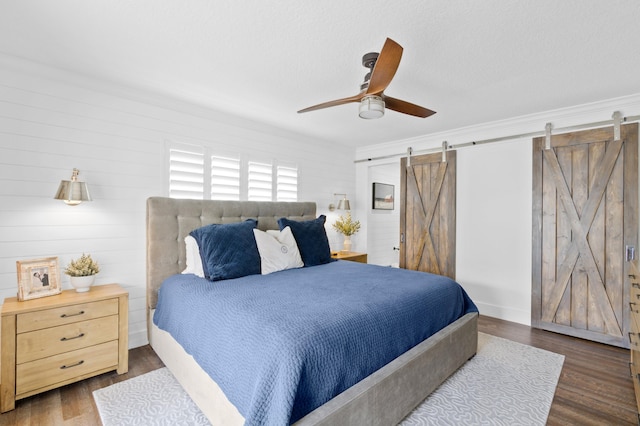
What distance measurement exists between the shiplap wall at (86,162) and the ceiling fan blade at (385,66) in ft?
7.41

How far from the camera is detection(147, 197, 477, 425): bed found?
1633mm

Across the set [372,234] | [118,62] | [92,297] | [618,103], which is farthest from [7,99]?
[618,103]

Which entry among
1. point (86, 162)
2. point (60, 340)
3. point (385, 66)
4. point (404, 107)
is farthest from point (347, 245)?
point (60, 340)

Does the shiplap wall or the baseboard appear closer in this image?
the shiplap wall

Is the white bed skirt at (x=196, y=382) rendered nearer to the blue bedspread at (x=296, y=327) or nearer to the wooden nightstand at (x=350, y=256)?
the blue bedspread at (x=296, y=327)

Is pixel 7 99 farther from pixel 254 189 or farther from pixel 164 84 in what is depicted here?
pixel 254 189

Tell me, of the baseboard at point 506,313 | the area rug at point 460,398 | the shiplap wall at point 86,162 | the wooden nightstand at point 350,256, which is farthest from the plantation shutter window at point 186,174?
the baseboard at point 506,313

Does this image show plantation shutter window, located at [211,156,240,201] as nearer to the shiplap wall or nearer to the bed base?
the shiplap wall

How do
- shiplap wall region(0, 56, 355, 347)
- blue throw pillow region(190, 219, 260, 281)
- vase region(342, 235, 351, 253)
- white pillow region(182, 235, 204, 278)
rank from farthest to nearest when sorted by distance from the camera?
1. vase region(342, 235, 351, 253)
2. white pillow region(182, 235, 204, 278)
3. blue throw pillow region(190, 219, 260, 281)
4. shiplap wall region(0, 56, 355, 347)

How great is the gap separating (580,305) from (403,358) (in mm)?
2753

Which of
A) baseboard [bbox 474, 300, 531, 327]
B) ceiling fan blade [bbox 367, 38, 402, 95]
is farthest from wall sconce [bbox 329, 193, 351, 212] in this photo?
ceiling fan blade [bbox 367, 38, 402, 95]

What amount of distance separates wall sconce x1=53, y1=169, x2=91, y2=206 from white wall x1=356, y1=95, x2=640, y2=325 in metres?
4.33

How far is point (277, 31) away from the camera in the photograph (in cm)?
204

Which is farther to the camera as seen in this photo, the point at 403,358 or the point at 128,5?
the point at 403,358
